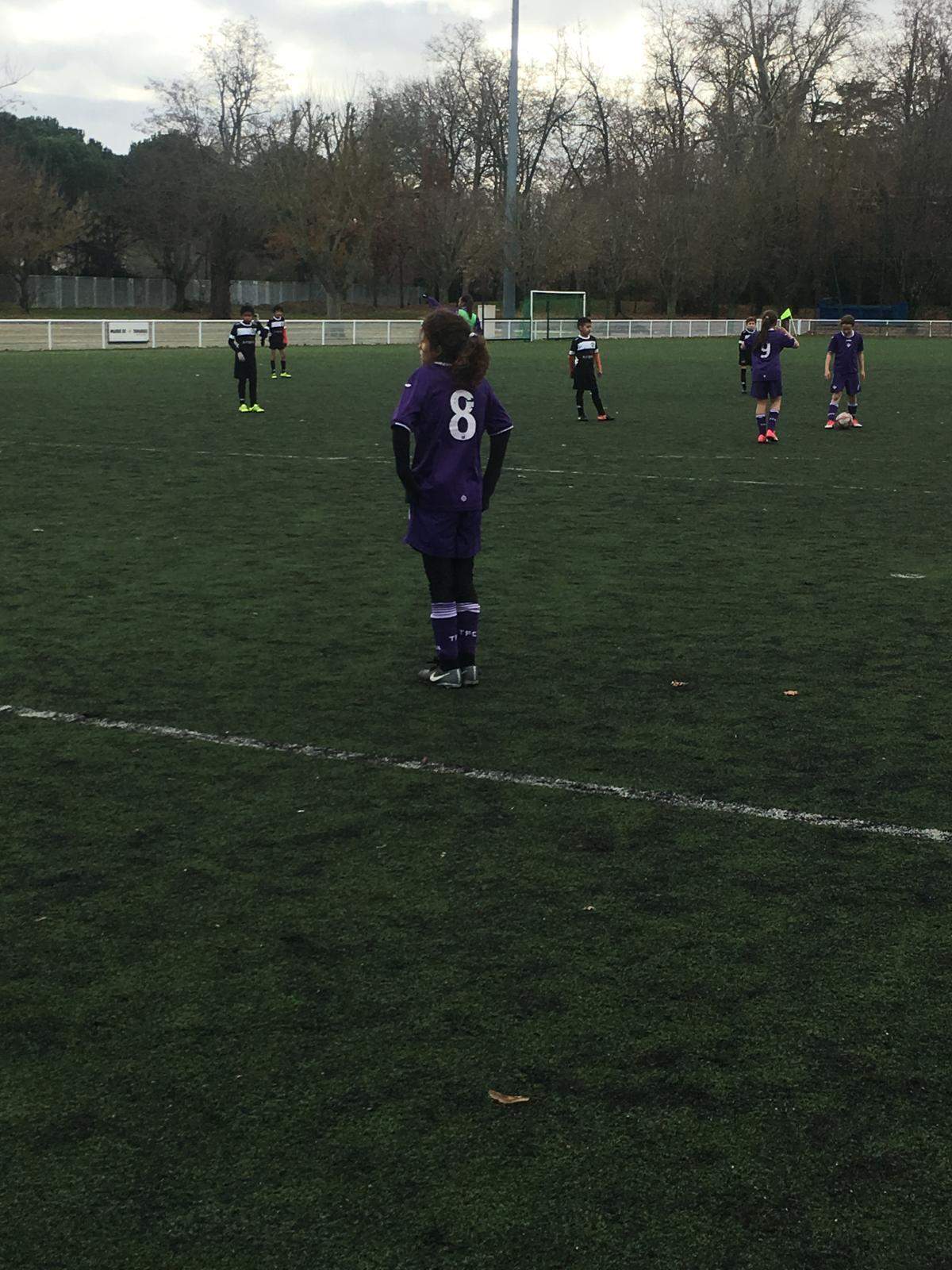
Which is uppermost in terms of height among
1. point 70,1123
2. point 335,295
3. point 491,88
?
point 491,88

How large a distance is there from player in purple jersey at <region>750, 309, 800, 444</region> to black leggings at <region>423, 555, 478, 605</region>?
1224cm

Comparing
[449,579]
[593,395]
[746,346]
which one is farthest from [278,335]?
[449,579]

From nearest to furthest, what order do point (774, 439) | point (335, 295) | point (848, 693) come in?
point (848, 693)
point (774, 439)
point (335, 295)

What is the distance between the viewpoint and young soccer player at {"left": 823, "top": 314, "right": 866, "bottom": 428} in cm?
2178

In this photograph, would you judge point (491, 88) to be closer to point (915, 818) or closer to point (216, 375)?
point (216, 375)

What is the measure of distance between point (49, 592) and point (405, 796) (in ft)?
15.3

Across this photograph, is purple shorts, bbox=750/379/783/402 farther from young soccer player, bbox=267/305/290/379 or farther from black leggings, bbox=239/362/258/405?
young soccer player, bbox=267/305/290/379

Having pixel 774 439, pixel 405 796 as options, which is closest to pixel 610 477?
pixel 774 439

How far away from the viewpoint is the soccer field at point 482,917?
323 cm

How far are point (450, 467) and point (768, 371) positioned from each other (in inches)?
515

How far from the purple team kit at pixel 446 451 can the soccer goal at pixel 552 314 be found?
56003 millimetres

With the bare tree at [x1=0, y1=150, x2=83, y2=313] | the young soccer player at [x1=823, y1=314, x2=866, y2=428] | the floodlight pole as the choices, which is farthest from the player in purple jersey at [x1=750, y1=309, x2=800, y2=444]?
the bare tree at [x1=0, y1=150, x2=83, y2=313]

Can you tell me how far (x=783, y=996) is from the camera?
4.17m

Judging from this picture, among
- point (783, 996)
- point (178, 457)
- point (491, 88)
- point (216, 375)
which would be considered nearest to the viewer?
point (783, 996)
